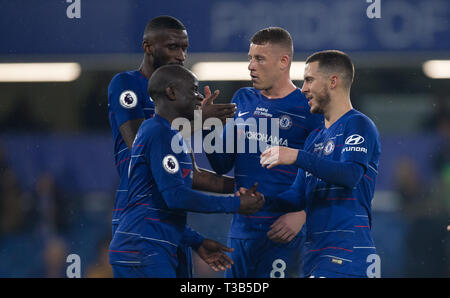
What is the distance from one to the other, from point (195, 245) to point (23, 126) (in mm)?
2685

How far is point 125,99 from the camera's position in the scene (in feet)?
10.8

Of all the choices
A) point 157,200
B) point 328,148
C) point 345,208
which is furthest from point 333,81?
point 157,200

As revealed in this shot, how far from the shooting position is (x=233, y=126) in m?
3.41

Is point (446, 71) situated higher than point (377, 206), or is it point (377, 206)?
point (446, 71)

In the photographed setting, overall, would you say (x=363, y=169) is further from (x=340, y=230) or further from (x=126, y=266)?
(x=126, y=266)

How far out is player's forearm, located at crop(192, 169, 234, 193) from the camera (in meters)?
3.44

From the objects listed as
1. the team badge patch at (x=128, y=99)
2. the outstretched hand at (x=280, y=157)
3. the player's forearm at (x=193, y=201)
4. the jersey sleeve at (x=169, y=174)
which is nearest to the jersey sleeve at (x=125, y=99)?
the team badge patch at (x=128, y=99)

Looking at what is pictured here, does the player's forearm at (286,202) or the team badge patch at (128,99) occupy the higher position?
the team badge patch at (128,99)

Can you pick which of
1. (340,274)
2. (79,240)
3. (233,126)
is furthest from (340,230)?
(79,240)

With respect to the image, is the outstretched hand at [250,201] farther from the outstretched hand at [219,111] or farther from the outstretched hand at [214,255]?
the outstretched hand at [219,111]

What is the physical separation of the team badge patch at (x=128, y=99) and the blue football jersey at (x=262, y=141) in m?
0.54

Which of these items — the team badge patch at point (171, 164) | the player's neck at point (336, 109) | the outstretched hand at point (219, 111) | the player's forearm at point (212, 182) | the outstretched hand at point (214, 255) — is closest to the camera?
the team badge patch at point (171, 164)

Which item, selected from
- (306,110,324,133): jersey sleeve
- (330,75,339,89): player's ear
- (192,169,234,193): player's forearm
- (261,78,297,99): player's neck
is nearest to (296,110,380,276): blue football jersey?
(330,75,339,89): player's ear

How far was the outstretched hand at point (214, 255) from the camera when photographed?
3021 mm
